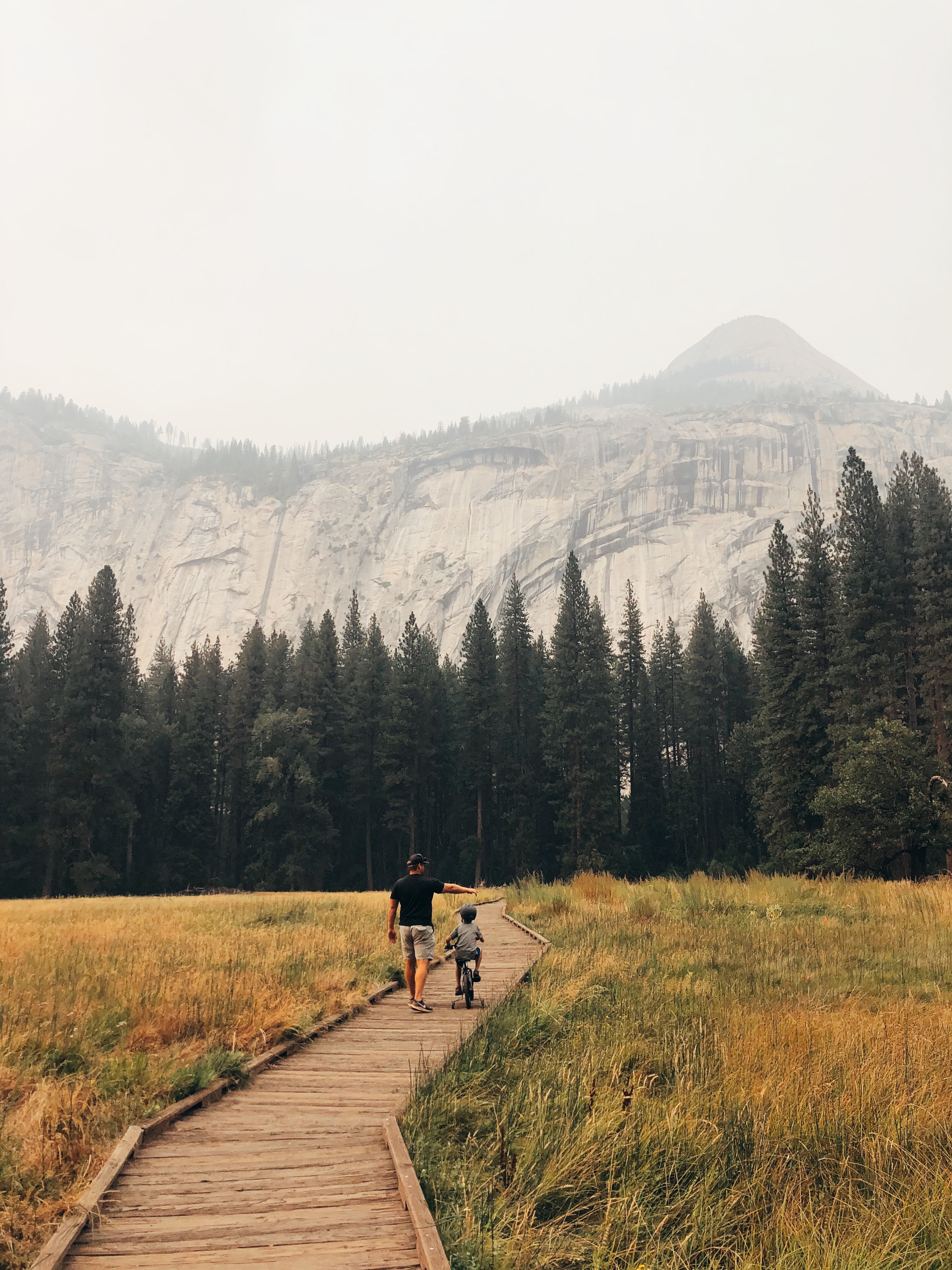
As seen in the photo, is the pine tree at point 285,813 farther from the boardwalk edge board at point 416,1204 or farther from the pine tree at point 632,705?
the boardwalk edge board at point 416,1204

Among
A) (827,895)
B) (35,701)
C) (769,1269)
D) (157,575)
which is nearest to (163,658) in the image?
(35,701)

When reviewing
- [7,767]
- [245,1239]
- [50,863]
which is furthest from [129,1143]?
A: [7,767]

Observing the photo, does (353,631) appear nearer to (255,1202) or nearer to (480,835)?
(480,835)

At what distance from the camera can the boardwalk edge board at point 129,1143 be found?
3.88m

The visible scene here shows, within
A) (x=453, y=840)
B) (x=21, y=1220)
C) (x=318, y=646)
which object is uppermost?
(x=318, y=646)

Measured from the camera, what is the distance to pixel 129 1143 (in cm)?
521

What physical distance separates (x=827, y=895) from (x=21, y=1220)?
71.7ft

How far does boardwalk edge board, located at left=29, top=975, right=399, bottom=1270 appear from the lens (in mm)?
3877

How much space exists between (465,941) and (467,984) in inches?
21.8

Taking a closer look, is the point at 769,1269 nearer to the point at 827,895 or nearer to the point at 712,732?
the point at 827,895

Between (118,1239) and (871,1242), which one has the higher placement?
(118,1239)

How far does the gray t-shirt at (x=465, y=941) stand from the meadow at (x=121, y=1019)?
1.63 metres

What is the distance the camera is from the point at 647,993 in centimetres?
1013

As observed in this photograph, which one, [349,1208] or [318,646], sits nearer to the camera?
[349,1208]
